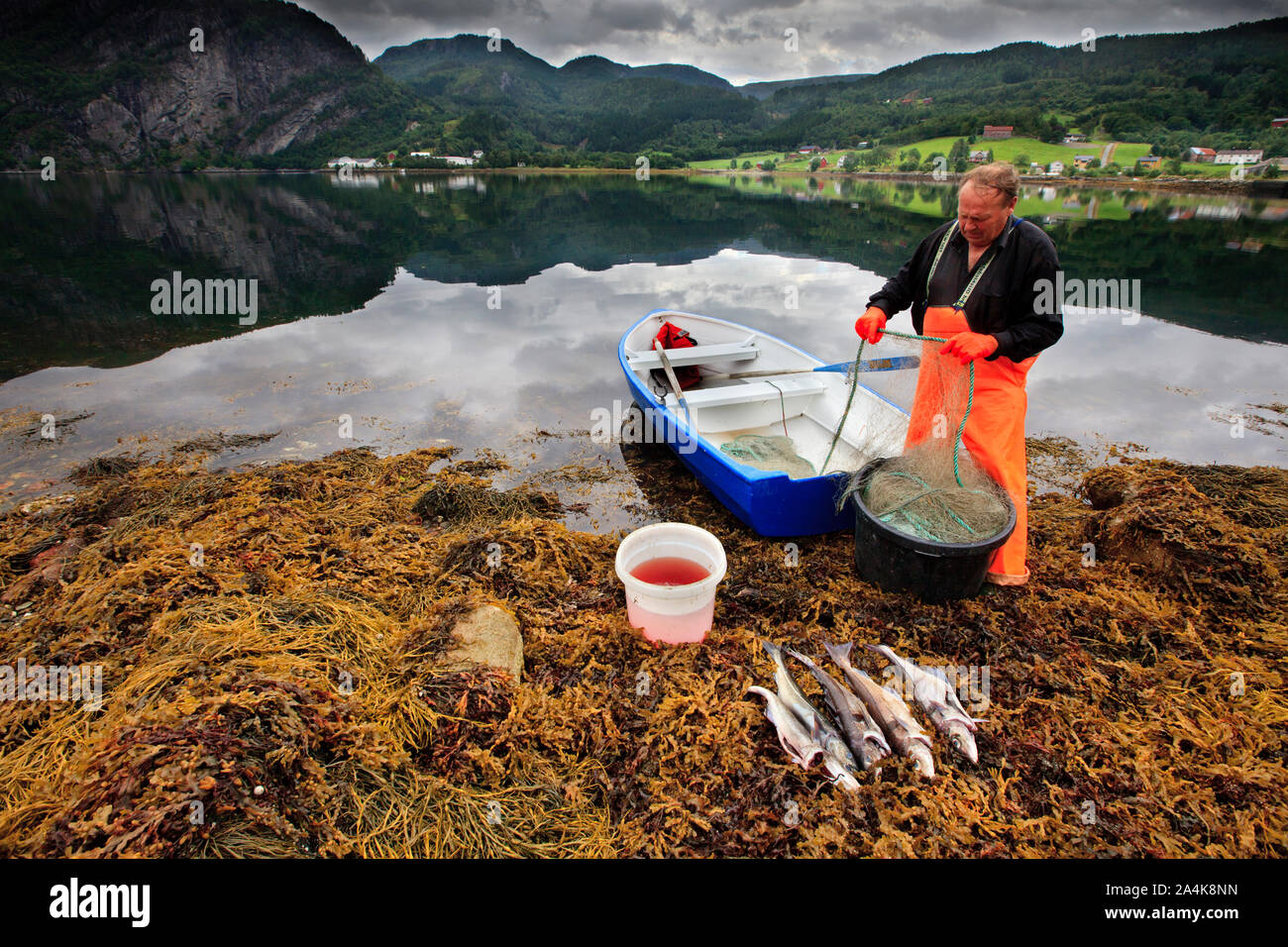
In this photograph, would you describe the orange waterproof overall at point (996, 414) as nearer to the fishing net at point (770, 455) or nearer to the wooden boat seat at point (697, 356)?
the fishing net at point (770, 455)

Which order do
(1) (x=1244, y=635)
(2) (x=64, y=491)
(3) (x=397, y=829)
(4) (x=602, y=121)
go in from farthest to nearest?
(4) (x=602, y=121) → (2) (x=64, y=491) → (1) (x=1244, y=635) → (3) (x=397, y=829)

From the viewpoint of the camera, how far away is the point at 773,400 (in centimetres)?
770

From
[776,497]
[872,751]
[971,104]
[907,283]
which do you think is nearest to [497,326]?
[776,497]

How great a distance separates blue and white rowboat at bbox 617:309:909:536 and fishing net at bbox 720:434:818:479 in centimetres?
24

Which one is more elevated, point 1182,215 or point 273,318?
point 1182,215

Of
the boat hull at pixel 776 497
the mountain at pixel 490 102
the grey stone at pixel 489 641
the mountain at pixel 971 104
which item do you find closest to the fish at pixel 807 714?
the grey stone at pixel 489 641

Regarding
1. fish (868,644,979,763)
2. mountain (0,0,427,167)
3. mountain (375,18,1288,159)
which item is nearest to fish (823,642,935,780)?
fish (868,644,979,763)

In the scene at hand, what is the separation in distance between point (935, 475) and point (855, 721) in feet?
6.72

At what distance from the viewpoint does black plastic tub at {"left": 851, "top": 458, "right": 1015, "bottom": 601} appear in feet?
13.6

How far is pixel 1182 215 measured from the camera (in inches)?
1337

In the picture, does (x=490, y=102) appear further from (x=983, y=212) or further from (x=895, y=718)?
(x=895, y=718)
